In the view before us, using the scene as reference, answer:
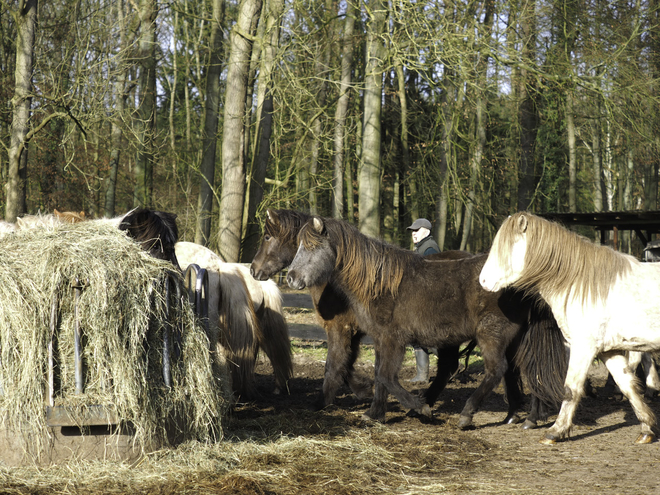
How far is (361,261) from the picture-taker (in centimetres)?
552

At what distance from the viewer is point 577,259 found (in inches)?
191

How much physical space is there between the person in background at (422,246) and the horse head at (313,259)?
2.12 m

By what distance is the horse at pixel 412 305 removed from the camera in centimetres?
532

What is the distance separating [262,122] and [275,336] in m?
4.55

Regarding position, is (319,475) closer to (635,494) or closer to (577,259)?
(635,494)

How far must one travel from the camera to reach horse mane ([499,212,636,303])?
189 inches

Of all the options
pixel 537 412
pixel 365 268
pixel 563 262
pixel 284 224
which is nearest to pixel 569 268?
pixel 563 262

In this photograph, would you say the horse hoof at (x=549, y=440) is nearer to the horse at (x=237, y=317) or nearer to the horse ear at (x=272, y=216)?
the horse at (x=237, y=317)

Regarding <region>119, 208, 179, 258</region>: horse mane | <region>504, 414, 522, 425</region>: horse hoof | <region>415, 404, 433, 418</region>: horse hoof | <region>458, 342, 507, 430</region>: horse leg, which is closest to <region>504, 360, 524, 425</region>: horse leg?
<region>504, 414, 522, 425</region>: horse hoof

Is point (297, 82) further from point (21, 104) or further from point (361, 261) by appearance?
point (361, 261)

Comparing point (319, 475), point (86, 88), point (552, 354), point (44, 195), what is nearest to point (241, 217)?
point (86, 88)

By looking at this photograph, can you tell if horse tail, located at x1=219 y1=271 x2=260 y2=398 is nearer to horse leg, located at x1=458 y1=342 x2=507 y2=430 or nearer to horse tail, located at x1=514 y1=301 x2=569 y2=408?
horse leg, located at x1=458 y1=342 x2=507 y2=430

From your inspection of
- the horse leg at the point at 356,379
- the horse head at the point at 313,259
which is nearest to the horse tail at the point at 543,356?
the horse leg at the point at 356,379

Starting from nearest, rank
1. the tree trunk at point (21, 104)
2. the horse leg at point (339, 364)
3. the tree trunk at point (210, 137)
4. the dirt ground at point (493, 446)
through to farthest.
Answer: the dirt ground at point (493, 446), the horse leg at point (339, 364), the tree trunk at point (21, 104), the tree trunk at point (210, 137)
